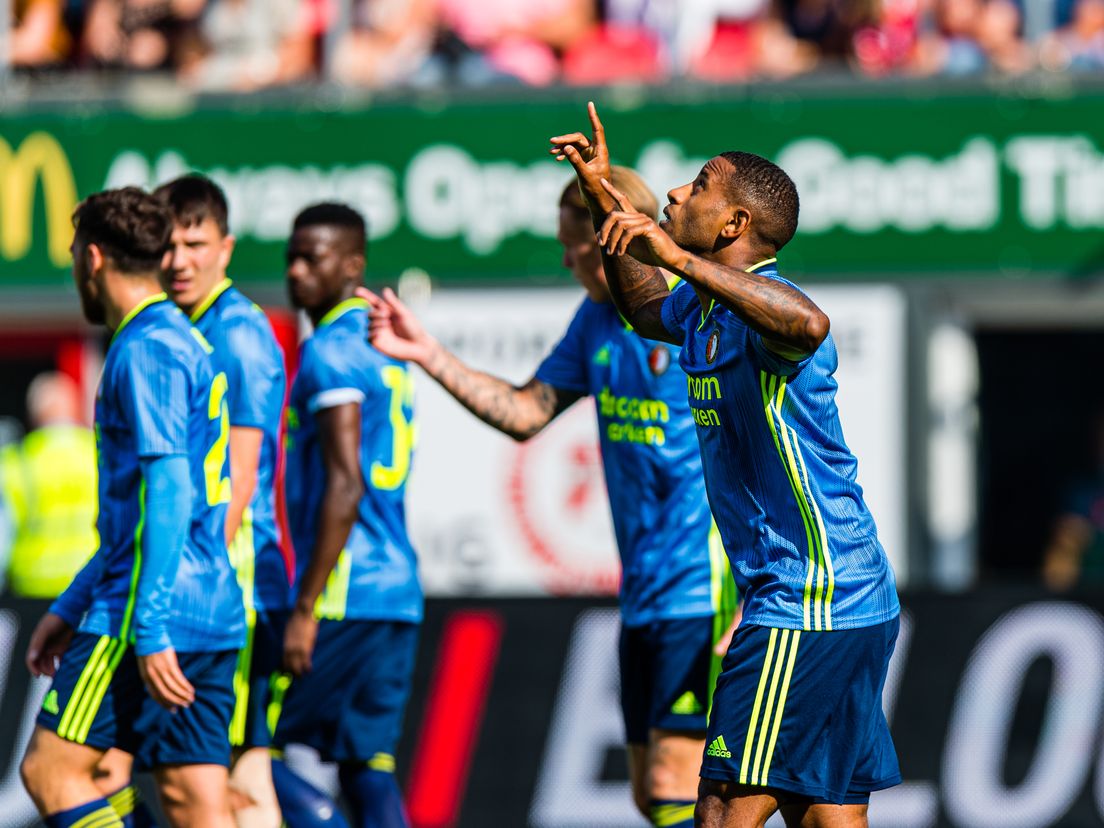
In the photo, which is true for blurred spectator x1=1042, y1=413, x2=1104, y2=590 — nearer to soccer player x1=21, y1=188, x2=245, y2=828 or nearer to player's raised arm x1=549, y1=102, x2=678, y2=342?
player's raised arm x1=549, y1=102, x2=678, y2=342

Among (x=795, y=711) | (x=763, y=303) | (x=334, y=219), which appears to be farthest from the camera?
(x=334, y=219)

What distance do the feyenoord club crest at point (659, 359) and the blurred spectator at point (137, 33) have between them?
699 cm

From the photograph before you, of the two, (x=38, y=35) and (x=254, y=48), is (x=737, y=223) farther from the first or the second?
(x=38, y=35)

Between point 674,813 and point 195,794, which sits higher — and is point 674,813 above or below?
below

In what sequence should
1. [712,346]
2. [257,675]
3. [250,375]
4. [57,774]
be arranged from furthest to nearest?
[257,675]
[250,375]
[57,774]
[712,346]

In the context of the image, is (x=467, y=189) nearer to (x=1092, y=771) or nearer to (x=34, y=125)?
(x=34, y=125)

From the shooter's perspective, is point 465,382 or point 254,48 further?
point 254,48

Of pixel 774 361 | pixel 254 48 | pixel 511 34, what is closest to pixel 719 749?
pixel 774 361

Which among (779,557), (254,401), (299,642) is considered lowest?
(299,642)

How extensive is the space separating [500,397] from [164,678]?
1.43 meters

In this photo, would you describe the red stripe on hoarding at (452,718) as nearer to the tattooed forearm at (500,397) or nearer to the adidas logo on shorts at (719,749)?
the tattooed forearm at (500,397)

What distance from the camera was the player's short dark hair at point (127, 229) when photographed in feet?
17.0

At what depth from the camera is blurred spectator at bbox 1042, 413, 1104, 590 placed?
38.0ft

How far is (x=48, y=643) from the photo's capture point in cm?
556
